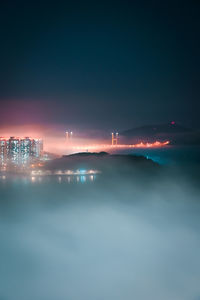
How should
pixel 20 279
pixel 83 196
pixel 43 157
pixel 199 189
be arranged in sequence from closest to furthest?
1. pixel 20 279
2. pixel 83 196
3. pixel 199 189
4. pixel 43 157

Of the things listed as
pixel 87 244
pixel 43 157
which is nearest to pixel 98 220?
pixel 87 244

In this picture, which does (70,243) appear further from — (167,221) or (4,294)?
(167,221)

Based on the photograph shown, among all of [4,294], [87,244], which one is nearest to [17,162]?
[87,244]

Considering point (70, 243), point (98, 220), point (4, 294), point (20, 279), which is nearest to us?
point (4, 294)

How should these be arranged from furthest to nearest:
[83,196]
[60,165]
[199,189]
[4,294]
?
[60,165] < [199,189] < [83,196] < [4,294]

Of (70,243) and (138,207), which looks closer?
(70,243)

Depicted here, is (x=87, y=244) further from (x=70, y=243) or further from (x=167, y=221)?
Result: (x=167, y=221)

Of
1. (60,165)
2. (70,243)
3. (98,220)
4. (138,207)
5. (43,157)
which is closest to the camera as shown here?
(70,243)

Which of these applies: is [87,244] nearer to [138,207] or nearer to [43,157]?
[138,207]

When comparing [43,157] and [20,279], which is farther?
[43,157]
